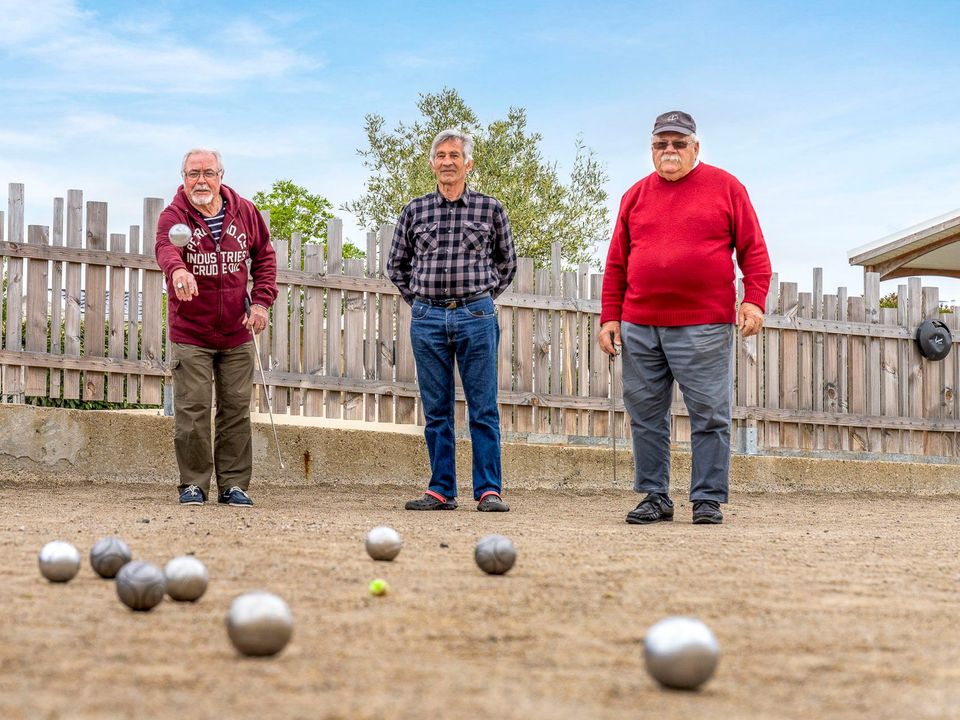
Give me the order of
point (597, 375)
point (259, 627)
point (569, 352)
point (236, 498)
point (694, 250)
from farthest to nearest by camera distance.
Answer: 1. point (597, 375)
2. point (569, 352)
3. point (236, 498)
4. point (694, 250)
5. point (259, 627)

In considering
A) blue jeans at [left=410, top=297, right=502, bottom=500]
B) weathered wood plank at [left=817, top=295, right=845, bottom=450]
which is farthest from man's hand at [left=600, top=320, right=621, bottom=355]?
weathered wood plank at [left=817, top=295, right=845, bottom=450]

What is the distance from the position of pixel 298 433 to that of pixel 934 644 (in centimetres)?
590

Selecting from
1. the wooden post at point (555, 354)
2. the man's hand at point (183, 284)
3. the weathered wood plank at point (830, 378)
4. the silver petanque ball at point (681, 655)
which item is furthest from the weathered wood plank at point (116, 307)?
the silver petanque ball at point (681, 655)

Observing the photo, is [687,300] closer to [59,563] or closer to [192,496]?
[192,496]

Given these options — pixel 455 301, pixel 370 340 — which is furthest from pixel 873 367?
pixel 455 301

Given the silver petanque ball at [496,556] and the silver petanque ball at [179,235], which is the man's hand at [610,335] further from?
the silver petanque ball at [496,556]

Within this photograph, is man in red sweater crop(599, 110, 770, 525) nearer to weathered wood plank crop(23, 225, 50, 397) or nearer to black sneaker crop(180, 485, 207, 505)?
black sneaker crop(180, 485, 207, 505)

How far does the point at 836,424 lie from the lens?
10.5 metres

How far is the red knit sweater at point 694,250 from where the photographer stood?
17.8ft

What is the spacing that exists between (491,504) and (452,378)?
29.7 inches

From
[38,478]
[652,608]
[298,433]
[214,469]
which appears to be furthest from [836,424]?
[652,608]

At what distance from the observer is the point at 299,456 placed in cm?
798

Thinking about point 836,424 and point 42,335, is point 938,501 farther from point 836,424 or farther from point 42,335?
point 42,335

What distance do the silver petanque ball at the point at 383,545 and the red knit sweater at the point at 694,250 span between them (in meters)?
2.30
